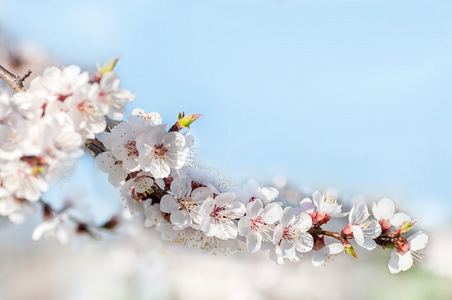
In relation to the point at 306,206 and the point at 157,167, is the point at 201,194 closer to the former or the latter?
the point at 157,167

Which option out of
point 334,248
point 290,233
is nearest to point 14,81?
point 290,233

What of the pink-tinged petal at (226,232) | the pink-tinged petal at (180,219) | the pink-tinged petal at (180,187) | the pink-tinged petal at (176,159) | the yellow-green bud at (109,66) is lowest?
the pink-tinged petal at (226,232)

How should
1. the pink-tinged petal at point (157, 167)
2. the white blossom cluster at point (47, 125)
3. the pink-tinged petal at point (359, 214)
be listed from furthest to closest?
the pink-tinged petal at point (359, 214) < the pink-tinged petal at point (157, 167) < the white blossom cluster at point (47, 125)

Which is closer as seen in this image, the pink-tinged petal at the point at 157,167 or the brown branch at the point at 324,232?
the pink-tinged petal at the point at 157,167

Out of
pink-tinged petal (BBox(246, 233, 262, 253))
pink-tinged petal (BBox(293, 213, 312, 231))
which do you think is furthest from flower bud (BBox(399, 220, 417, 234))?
pink-tinged petal (BBox(246, 233, 262, 253))

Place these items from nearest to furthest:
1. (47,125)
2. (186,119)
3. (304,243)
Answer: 1. (47,125)
2. (186,119)
3. (304,243)

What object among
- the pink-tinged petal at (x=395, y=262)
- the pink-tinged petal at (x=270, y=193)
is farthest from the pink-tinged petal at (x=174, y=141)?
the pink-tinged petal at (x=395, y=262)

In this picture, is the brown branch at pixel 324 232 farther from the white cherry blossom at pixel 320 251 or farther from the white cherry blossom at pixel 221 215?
the white cherry blossom at pixel 221 215
